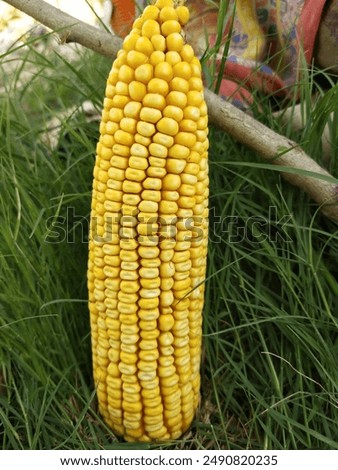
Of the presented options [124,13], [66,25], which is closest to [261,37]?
[124,13]

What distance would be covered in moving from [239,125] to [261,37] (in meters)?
0.36

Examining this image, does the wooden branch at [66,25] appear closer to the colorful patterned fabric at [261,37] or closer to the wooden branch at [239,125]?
the wooden branch at [239,125]

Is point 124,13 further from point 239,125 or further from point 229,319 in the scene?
point 229,319

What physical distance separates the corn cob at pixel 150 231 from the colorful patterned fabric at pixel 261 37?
1.14ft

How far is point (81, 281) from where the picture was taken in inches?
36.7

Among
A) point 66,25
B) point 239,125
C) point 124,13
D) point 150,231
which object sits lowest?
point 150,231

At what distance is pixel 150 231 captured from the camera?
2.19 feet

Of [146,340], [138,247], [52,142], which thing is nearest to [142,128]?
[138,247]

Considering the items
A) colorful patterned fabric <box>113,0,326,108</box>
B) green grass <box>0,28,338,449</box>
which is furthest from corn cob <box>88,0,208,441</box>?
colorful patterned fabric <box>113,0,326,108</box>

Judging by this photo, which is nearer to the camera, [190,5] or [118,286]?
[118,286]

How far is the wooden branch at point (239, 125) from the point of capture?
2.50 ft
